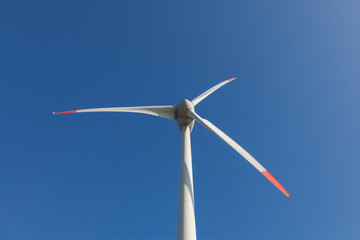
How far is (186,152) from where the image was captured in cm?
1329

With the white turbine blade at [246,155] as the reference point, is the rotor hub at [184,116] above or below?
above

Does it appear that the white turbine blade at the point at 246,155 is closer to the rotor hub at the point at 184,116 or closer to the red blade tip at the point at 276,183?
the red blade tip at the point at 276,183

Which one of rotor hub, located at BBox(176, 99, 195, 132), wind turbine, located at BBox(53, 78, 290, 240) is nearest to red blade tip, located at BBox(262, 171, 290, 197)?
wind turbine, located at BBox(53, 78, 290, 240)

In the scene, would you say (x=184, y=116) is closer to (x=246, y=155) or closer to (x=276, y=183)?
(x=246, y=155)

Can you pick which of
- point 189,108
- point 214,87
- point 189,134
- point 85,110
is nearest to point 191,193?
point 189,134

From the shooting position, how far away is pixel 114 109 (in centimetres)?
1611

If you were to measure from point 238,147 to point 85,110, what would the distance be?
9236mm

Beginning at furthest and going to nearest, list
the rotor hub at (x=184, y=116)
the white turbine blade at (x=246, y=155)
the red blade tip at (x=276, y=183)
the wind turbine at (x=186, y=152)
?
1. the rotor hub at (x=184, y=116)
2. the white turbine blade at (x=246, y=155)
3. the red blade tip at (x=276, y=183)
4. the wind turbine at (x=186, y=152)

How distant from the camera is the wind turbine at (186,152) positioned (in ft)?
33.0

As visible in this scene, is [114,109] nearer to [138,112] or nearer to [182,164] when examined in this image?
Answer: [138,112]

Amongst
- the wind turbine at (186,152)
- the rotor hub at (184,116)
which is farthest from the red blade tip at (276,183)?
the rotor hub at (184,116)

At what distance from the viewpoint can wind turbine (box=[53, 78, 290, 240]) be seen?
1005 centimetres

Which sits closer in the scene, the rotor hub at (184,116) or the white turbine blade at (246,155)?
the white turbine blade at (246,155)

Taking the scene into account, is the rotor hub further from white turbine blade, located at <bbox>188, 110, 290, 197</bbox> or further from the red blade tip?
the red blade tip
